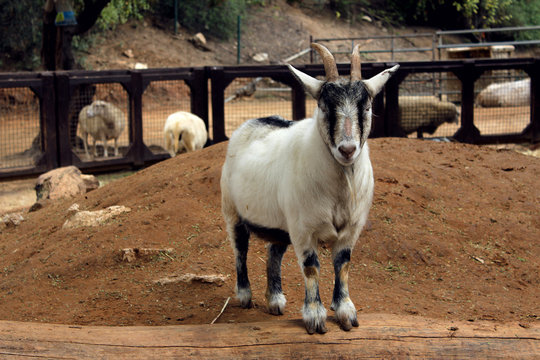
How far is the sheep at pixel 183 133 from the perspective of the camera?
11875mm

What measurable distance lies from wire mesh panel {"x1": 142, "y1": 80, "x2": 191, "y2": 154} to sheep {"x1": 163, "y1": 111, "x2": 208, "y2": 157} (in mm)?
1939

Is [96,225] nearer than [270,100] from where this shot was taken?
Yes

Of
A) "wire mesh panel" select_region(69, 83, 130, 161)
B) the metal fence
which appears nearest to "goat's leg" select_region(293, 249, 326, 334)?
the metal fence

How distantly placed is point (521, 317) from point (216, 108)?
341 inches

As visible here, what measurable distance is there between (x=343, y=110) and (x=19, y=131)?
15.6m

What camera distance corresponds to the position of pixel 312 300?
13.8 ft

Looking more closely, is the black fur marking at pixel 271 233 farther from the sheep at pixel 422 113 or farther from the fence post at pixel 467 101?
the fence post at pixel 467 101

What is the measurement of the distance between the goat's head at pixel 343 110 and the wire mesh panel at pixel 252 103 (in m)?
11.2

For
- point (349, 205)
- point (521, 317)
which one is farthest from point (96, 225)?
point (521, 317)

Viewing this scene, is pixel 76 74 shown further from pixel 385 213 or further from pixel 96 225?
pixel 385 213

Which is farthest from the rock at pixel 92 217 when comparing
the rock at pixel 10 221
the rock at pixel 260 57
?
the rock at pixel 260 57

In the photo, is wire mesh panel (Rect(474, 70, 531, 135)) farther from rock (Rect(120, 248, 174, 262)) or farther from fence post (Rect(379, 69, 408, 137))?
rock (Rect(120, 248, 174, 262))

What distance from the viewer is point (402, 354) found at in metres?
3.98

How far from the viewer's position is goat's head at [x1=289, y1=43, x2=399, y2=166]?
380 cm
